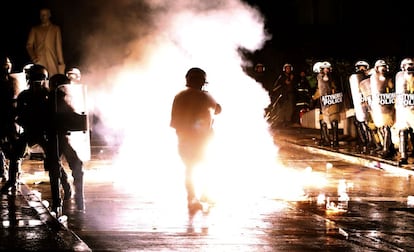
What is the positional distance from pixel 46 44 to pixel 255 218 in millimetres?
9557

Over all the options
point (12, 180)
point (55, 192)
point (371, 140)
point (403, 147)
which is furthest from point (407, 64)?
point (55, 192)

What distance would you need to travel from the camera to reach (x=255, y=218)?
9.66m

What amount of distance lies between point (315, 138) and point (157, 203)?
11.7 meters

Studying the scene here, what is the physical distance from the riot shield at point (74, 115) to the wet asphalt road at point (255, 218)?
0.81 metres

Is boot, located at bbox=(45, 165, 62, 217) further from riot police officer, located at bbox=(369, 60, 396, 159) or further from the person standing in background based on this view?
the person standing in background

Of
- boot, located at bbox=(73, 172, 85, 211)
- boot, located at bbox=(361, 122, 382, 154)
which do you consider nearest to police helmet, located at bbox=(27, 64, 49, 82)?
boot, located at bbox=(73, 172, 85, 211)

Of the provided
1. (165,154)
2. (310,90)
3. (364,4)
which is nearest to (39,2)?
(165,154)

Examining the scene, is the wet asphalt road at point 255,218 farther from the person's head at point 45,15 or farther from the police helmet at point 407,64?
the person's head at point 45,15

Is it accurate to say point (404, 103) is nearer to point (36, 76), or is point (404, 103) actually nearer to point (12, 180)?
point (12, 180)

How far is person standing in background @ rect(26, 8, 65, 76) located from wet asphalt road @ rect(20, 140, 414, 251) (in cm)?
454

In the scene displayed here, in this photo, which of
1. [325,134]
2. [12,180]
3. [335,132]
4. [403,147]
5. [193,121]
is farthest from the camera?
[325,134]

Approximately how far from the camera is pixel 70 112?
9781 mm

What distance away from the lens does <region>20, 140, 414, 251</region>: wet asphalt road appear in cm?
811

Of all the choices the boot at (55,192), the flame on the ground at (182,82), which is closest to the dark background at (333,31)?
the flame on the ground at (182,82)
